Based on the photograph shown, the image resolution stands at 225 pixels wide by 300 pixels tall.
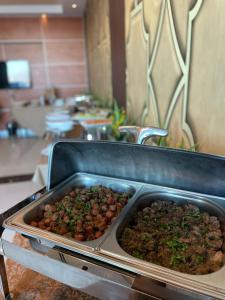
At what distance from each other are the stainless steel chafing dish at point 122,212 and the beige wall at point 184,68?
0.19 m

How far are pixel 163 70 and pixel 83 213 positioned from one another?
27.7 inches

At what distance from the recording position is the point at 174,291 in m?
0.37

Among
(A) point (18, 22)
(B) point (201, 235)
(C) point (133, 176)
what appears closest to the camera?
(B) point (201, 235)

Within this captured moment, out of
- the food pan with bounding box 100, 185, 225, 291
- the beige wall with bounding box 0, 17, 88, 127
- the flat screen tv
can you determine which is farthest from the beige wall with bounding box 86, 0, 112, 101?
the flat screen tv

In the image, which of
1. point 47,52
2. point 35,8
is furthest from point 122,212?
point 47,52

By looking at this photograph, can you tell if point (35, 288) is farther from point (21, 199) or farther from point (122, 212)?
point (21, 199)

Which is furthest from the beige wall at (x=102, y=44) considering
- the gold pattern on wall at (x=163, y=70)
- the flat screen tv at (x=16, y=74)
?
the flat screen tv at (x=16, y=74)

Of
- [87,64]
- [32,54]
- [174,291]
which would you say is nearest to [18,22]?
[32,54]

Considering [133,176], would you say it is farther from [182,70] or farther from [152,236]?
[182,70]

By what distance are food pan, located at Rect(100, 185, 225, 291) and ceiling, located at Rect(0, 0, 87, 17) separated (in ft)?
14.1

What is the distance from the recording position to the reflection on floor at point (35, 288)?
0.60m

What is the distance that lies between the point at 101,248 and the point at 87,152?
32cm

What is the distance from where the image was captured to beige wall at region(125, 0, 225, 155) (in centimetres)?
69

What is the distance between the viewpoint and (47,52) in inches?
195
